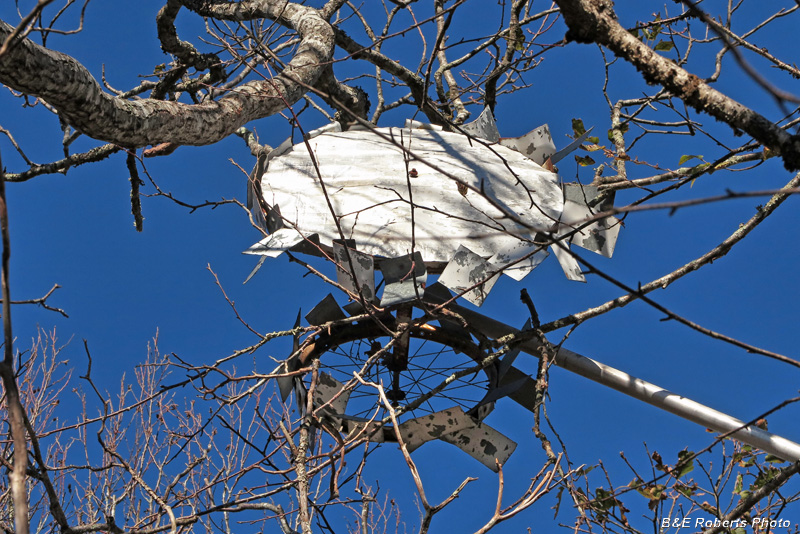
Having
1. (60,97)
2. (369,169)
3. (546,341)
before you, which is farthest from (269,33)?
(546,341)

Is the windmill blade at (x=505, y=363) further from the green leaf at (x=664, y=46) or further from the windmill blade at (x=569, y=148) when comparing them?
the green leaf at (x=664, y=46)

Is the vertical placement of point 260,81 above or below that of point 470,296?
above

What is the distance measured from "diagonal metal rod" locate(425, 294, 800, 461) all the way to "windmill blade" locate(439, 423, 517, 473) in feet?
1.34

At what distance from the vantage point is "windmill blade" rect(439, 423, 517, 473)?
11.2ft

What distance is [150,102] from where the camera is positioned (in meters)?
2.84

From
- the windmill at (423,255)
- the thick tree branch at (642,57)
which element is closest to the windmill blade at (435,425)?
the windmill at (423,255)

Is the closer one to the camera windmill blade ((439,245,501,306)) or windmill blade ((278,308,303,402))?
windmill blade ((439,245,501,306))

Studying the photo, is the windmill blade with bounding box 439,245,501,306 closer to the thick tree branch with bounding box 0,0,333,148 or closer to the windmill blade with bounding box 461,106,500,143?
the thick tree branch with bounding box 0,0,333,148

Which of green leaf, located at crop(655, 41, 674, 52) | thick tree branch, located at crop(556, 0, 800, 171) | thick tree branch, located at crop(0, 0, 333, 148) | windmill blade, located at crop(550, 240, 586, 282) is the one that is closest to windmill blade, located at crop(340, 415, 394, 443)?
windmill blade, located at crop(550, 240, 586, 282)

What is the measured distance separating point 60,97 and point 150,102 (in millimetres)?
431

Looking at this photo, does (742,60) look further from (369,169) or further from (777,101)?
(369,169)

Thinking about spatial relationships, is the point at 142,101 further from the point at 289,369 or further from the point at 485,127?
the point at 485,127

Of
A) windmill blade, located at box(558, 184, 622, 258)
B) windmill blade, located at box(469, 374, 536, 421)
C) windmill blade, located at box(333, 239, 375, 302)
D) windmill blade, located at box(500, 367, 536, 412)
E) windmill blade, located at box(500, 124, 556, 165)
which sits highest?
windmill blade, located at box(500, 124, 556, 165)

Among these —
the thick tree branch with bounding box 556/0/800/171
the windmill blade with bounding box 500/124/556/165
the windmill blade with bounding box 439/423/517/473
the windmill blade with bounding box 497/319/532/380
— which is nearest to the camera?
the thick tree branch with bounding box 556/0/800/171
